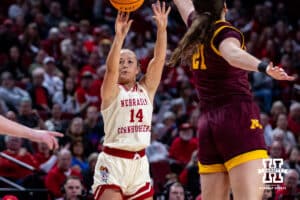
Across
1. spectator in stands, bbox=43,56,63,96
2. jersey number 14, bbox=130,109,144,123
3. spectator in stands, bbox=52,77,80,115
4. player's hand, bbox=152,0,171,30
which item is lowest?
jersey number 14, bbox=130,109,144,123

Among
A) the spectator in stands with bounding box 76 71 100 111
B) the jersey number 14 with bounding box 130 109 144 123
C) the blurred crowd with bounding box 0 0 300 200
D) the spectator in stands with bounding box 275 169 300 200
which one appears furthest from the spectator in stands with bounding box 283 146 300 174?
the jersey number 14 with bounding box 130 109 144 123

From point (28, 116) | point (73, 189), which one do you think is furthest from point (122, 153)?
point (28, 116)

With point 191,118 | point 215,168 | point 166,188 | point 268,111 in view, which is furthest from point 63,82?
point 215,168

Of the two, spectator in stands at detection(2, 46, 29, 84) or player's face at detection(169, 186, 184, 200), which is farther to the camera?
spectator in stands at detection(2, 46, 29, 84)

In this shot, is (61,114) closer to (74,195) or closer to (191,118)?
(191,118)

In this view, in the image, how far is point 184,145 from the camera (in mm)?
12555

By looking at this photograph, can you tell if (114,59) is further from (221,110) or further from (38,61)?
(38,61)

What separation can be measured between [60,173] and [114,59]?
14.3 ft

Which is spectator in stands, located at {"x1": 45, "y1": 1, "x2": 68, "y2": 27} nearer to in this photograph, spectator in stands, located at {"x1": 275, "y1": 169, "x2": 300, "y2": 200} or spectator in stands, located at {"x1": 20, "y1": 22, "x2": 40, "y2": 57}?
spectator in stands, located at {"x1": 20, "y1": 22, "x2": 40, "y2": 57}

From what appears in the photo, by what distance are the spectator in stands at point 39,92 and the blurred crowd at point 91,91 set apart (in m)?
0.02

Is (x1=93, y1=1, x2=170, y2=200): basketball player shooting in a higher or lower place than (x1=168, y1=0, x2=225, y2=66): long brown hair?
lower

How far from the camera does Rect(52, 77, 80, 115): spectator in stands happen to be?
13.6 metres

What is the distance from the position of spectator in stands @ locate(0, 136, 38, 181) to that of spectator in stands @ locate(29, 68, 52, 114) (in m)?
2.40

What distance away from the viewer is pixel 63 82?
14.8 meters
